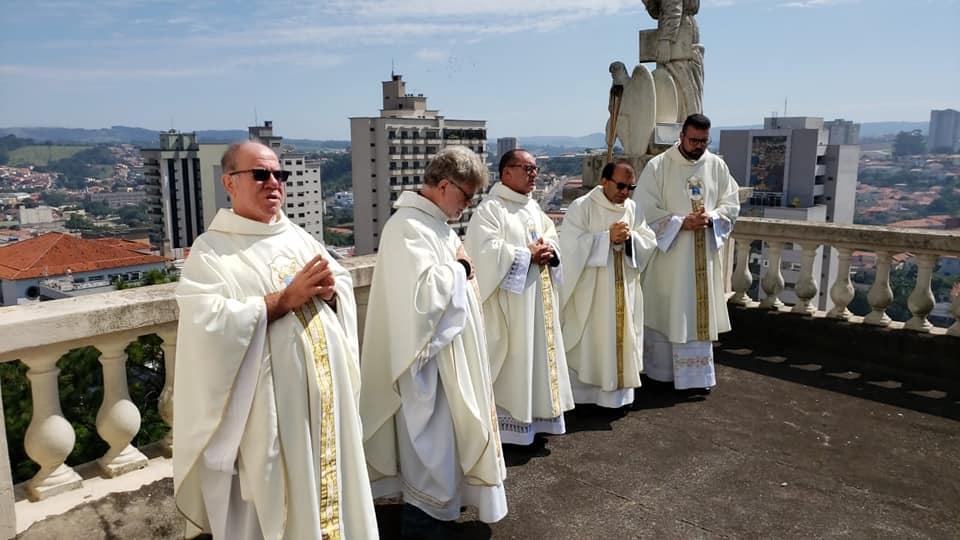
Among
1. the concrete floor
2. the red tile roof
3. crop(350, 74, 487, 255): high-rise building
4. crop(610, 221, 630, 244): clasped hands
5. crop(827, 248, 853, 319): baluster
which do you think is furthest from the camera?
crop(350, 74, 487, 255): high-rise building

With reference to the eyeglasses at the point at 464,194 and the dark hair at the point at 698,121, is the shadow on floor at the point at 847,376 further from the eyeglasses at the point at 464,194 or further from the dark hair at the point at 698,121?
the eyeglasses at the point at 464,194

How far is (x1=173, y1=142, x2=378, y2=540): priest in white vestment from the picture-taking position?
2.59 meters

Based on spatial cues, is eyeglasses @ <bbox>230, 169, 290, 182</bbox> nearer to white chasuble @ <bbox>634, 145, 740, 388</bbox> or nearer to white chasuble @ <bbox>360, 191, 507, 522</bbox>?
white chasuble @ <bbox>360, 191, 507, 522</bbox>

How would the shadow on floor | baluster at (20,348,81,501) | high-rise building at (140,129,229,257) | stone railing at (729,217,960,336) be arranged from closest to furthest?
baluster at (20,348,81,501)
the shadow on floor
stone railing at (729,217,960,336)
high-rise building at (140,129,229,257)

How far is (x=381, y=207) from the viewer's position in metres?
92.3

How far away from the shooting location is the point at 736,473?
177 inches

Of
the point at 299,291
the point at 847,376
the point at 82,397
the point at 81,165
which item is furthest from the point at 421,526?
the point at 81,165

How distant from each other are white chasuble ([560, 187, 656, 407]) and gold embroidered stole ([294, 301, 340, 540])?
2939 millimetres

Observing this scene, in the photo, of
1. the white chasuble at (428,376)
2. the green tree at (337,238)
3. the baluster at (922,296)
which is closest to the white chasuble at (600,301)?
the white chasuble at (428,376)

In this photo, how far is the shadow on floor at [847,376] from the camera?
5.64 metres

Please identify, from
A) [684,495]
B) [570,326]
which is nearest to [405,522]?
[684,495]

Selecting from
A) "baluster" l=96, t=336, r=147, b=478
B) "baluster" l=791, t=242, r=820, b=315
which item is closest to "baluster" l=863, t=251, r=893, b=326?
"baluster" l=791, t=242, r=820, b=315

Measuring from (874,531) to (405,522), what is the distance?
8.12 feet

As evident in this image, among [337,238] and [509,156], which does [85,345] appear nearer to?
[509,156]
